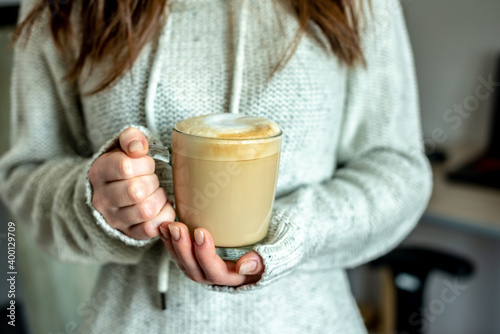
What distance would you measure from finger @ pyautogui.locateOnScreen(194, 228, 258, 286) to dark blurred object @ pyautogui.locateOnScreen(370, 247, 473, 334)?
775 mm

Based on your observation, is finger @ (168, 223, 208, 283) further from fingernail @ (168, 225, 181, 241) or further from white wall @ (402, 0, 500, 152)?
white wall @ (402, 0, 500, 152)

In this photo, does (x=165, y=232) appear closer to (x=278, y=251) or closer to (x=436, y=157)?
(x=278, y=251)

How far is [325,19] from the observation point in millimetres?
618

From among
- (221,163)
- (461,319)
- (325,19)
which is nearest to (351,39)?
(325,19)

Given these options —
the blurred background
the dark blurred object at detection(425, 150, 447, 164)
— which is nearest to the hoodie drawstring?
the blurred background

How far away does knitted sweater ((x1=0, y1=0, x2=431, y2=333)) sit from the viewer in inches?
23.4

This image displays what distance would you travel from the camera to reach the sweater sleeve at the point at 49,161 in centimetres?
59

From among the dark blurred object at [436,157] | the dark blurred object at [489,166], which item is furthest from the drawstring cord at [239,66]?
the dark blurred object at [436,157]

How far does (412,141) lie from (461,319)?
138 centimetres

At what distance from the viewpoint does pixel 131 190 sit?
447mm

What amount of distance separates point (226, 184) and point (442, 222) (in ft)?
3.05

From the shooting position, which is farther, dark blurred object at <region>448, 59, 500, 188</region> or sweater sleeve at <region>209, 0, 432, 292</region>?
dark blurred object at <region>448, 59, 500, 188</region>

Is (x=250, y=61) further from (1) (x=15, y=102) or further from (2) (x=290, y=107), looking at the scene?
(1) (x=15, y=102)

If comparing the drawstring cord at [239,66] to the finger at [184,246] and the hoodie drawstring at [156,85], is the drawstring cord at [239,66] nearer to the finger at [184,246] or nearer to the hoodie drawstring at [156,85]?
the hoodie drawstring at [156,85]
